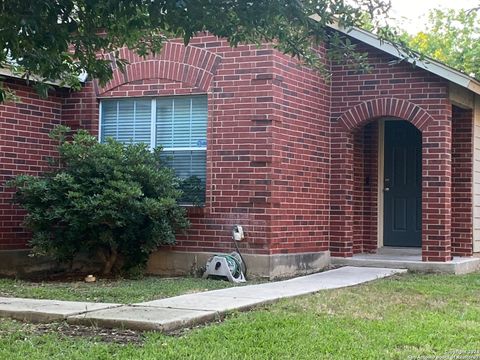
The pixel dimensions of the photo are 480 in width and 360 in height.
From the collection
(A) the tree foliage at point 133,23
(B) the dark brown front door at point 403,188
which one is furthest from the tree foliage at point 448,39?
(A) the tree foliage at point 133,23

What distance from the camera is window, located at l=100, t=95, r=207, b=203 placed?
35.8 ft

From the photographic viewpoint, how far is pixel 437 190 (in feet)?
37.1

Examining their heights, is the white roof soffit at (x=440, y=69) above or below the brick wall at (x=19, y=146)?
above

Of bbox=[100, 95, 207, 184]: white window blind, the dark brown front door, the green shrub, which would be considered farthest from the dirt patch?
the dark brown front door

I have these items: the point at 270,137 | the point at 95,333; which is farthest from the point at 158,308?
the point at 270,137

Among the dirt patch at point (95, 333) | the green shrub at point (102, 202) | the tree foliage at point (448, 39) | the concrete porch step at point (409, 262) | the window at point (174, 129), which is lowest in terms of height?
the dirt patch at point (95, 333)

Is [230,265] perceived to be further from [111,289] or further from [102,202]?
[102,202]

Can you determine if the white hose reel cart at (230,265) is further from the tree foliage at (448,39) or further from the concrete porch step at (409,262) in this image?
the tree foliage at (448,39)

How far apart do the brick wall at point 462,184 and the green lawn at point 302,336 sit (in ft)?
15.2

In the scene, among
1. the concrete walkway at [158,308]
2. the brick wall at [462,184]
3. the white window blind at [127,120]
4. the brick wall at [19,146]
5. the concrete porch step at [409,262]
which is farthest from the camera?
the brick wall at [462,184]

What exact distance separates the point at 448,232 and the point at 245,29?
7185 mm

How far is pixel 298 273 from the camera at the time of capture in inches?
429

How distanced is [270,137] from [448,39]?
22.8 meters

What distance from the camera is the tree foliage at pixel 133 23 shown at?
169 inches
